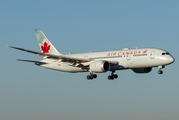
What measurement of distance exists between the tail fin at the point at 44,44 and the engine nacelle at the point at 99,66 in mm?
15855

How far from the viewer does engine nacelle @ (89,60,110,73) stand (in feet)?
210

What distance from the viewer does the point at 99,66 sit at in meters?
64.2

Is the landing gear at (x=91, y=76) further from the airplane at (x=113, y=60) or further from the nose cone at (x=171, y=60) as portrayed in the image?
the nose cone at (x=171, y=60)

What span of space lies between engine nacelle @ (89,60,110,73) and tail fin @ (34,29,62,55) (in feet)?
52.0

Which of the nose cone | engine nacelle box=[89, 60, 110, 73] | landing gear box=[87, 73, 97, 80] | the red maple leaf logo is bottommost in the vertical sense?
landing gear box=[87, 73, 97, 80]

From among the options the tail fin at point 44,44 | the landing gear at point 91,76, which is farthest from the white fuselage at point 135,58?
the tail fin at point 44,44

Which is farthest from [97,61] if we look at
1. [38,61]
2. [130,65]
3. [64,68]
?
[38,61]

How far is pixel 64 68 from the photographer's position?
73688mm

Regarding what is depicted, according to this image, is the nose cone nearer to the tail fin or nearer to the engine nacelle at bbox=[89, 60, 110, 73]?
the engine nacelle at bbox=[89, 60, 110, 73]

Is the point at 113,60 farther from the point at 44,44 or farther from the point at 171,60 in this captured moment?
the point at 44,44

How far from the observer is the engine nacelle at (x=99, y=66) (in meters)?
64.1

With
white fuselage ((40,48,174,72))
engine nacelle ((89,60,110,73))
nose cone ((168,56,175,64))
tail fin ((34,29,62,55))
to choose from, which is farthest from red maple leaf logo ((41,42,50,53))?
nose cone ((168,56,175,64))

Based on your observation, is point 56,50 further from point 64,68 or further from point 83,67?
point 83,67

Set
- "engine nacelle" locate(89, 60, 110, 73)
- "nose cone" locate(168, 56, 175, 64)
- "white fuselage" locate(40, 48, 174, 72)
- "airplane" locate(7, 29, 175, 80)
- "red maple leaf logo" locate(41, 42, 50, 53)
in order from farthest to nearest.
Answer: "red maple leaf logo" locate(41, 42, 50, 53), "engine nacelle" locate(89, 60, 110, 73), "airplane" locate(7, 29, 175, 80), "white fuselage" locate(40, 48, 174, 72), "nose cone" locate(168, 56, 175, 64)
